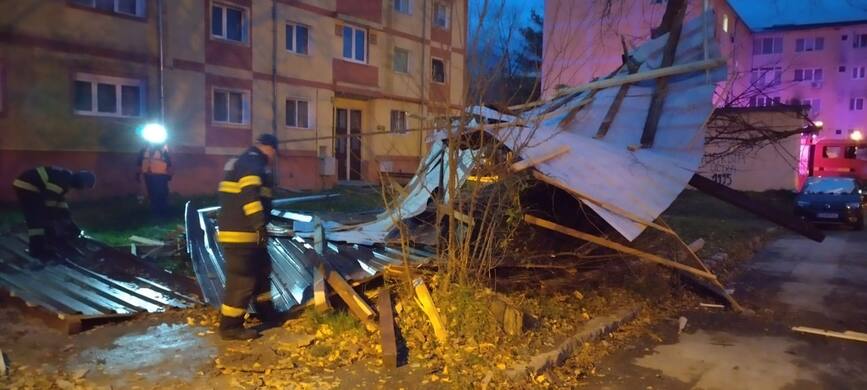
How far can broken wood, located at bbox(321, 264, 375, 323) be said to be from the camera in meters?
5.59

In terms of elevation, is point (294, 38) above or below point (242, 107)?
above

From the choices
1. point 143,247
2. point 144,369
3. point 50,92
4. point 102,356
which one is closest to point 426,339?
point 144,369

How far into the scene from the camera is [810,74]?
45875 mm

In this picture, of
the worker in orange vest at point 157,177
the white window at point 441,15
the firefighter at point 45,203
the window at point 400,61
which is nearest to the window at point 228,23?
the worker in orange vest at point 157,177

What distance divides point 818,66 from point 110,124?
47.7 metres

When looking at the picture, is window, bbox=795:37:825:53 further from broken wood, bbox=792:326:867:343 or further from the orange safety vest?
the orange safety vest

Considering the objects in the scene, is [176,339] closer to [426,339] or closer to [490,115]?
[426,339]

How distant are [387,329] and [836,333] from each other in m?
4.97

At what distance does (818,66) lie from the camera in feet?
149

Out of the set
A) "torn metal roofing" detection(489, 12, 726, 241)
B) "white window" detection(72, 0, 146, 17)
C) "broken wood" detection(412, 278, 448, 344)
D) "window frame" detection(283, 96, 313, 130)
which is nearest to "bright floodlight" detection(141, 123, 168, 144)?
"white window" detection(72, 0, 146, 17)

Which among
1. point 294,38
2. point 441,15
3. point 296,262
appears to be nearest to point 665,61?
point 296,262

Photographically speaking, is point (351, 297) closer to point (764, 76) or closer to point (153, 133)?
point (153, 133)

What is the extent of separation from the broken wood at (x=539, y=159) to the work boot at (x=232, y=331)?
282 cm

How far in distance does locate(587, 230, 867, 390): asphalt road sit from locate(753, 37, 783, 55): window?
41.3 m
